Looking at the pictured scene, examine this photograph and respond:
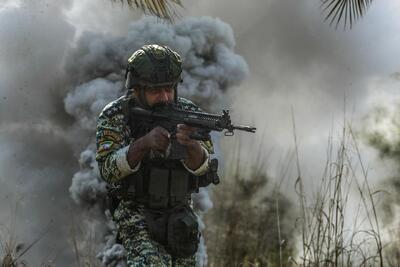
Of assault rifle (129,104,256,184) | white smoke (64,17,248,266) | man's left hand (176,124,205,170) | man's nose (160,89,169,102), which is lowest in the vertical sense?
man's left hand (176,124,205,170)

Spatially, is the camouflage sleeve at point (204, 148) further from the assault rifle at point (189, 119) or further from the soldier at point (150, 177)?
the assault rifle at point (189, 119)

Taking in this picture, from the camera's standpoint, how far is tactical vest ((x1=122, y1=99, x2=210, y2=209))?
11.3 ft

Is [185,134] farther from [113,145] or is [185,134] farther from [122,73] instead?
[122,73]

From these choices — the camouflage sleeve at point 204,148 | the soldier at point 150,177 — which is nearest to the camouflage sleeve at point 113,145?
the soldier at point 150,177

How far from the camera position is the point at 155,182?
11.2 ft

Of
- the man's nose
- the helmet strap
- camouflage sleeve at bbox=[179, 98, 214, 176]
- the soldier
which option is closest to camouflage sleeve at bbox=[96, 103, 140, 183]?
the soldier

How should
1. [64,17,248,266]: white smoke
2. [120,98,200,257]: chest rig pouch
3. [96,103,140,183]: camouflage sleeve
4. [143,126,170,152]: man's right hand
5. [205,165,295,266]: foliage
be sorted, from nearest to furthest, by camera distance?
[143,126,170,152]: man's right hand → [96,103,140,183]: camouflage sleeve → [120,98,200,257]: chest rig pouch → [205,165,295,266]: foliage → [64,17,248,266]: white smoke

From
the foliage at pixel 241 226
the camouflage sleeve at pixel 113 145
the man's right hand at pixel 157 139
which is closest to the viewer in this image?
the man's right hand at pixel 157 139

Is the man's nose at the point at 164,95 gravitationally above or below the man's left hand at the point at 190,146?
above

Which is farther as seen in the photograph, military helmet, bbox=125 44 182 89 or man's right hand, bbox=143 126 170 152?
military helmet, bbox=125 44 182 89

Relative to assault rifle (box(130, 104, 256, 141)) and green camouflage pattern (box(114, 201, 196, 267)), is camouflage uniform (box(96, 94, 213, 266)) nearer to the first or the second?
green camouflage pattern (box(114, 201, 196, 267))

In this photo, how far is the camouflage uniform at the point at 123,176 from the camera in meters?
3.34

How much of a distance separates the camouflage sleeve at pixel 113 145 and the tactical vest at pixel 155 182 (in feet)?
0.18

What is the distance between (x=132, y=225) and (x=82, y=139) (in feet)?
169
